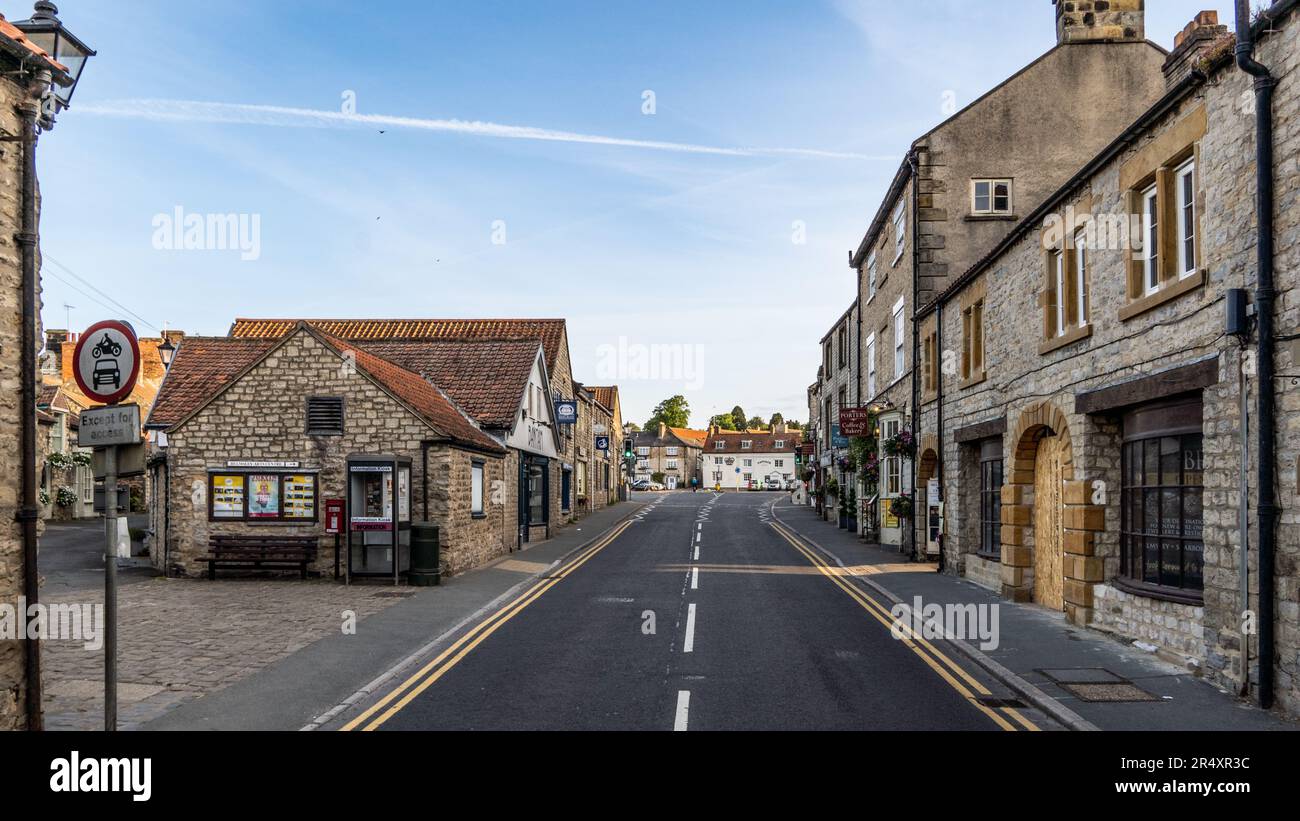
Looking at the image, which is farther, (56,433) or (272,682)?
(56,433)

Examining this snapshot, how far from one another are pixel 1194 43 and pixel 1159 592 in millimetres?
7113

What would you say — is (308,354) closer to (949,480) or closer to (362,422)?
(362,422)

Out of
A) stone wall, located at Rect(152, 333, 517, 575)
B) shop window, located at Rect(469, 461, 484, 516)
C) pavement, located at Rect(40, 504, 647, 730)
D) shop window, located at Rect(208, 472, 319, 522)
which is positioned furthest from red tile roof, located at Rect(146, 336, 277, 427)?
shop window, located at Rect(469, 461, 484, 516)

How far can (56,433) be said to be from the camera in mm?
40406

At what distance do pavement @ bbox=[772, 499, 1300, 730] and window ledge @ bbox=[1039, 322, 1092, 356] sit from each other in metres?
4.30

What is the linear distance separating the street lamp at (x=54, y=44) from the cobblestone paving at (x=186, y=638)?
5671 mm

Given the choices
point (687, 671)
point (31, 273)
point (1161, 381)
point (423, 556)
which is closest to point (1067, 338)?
point (1161, 381)

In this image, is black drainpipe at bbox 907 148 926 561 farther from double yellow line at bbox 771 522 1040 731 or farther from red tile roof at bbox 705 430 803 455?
red tile roof at bbox 705 430 803 455

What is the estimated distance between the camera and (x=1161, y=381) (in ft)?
36.0

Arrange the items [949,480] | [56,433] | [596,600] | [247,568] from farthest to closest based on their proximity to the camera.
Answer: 1. [56,433]
2. [949,480]
3. [247,568]
4. [596,600]

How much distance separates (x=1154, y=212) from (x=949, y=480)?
10.2 metres

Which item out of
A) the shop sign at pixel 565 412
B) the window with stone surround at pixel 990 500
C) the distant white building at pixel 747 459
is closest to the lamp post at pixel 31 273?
the window with stone surround at pixel 990 500

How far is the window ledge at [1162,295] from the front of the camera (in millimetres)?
10242
